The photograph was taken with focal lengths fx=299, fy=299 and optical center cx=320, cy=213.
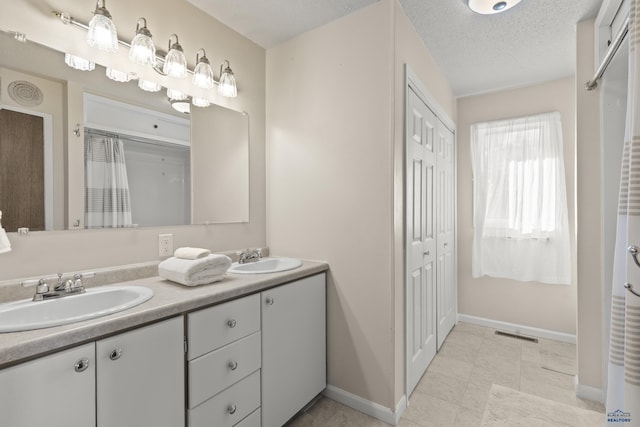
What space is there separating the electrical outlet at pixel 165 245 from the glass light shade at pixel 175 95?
0.76 metres

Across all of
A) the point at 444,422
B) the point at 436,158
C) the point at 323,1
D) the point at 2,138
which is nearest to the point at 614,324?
the point at 444,422

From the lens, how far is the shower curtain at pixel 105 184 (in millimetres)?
1349

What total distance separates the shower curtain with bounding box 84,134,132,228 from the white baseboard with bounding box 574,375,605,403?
113 inches

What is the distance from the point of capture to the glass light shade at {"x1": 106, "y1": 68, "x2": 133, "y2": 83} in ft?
4.64

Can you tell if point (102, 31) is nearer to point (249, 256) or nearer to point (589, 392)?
point (249, 256)

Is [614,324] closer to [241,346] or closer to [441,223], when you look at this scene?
[241,346]

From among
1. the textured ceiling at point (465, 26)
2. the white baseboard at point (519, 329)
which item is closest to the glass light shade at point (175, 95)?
the textured ceiling at point (465, 26)

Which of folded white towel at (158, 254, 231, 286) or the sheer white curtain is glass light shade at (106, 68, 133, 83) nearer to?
folded white towel at (158, 254, 231, 286)

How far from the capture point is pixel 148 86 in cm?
155

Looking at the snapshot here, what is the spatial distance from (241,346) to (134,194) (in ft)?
3.01

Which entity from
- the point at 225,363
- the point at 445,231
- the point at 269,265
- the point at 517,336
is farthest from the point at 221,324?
the point at 517,336

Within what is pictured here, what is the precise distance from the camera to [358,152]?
177cm

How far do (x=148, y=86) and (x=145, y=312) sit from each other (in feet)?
3.87

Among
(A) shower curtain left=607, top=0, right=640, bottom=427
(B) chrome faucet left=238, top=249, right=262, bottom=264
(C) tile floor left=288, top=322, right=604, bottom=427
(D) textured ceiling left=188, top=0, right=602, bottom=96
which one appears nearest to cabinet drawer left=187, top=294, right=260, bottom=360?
(B) chrome faucet left=238, top=249, right=262, bottom=264
